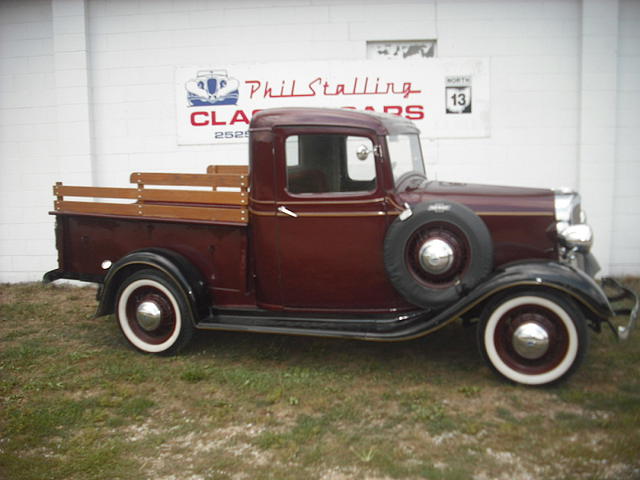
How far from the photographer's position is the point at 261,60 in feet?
24.6

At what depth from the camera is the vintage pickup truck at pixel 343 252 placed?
14.0 ft

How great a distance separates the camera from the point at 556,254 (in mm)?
4512

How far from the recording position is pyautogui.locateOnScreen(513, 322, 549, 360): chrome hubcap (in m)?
4.14

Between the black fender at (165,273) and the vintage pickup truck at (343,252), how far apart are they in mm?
12

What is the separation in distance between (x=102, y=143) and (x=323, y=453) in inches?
221

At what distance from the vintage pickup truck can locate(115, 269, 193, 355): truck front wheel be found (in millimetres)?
11

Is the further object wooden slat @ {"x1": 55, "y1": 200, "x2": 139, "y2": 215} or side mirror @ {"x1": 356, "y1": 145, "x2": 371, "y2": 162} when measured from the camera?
wooden slat @ {"x1": 55, "y1": 200, "x2": 139, "y2": 215}

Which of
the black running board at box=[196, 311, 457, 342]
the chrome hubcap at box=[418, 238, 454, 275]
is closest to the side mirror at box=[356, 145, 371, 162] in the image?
the chrome hubcap at box=[418, 238, 454, 275]

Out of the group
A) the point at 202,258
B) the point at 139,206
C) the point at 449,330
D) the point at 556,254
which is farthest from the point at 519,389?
the point at 139,206

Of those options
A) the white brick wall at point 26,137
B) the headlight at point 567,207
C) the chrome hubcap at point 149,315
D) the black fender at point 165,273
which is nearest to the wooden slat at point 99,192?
the black fender at point 165,273

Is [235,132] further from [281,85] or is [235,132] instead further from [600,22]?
[600,22]

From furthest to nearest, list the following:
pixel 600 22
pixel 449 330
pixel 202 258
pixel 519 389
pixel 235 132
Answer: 1. pixel 235 132
2. pixel 600 22
3. pixel 449 330
4. pixel 202 258
5. pixel 519 389

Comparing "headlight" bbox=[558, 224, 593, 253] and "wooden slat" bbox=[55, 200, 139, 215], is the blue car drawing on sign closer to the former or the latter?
"wooden slat" bbox=[55, 200, 139, 215]

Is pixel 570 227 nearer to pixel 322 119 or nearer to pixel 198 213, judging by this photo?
pixel 322 119
